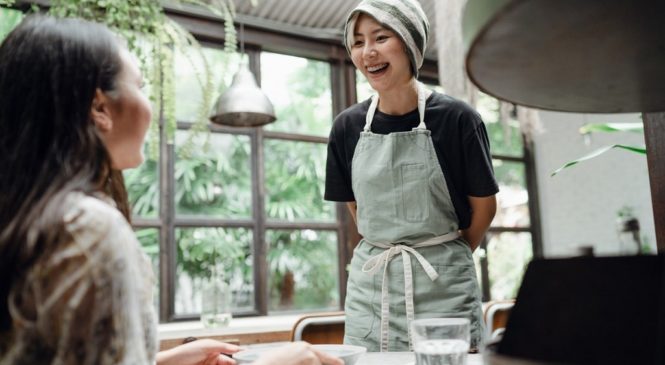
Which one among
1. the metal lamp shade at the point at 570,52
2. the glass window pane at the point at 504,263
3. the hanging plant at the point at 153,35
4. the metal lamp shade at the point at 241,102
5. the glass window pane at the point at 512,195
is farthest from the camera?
the glass window pane at the point at 512,195

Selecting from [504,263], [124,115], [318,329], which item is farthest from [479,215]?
[504,263]

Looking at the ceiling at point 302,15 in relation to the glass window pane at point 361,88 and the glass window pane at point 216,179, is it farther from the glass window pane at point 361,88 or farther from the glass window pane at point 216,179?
the glass window pane at point 216,179

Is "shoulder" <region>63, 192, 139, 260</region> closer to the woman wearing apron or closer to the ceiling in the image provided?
the woman wearing apron

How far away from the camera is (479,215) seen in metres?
1.62

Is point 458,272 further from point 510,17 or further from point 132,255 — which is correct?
point 510,17

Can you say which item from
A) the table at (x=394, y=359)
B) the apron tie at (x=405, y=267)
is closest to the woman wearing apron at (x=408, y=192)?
the apron tie at (x=405, y=267)

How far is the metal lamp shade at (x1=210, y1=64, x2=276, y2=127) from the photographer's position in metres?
3.19

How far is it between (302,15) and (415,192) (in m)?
3.12

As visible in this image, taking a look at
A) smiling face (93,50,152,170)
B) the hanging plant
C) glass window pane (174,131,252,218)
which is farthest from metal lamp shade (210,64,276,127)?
smiling face (93,50,152,170)

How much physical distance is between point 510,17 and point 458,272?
3.65 feet

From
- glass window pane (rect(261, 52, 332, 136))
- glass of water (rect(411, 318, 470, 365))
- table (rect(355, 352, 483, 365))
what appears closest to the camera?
glass of water (rect(411, 318, 470, 365))

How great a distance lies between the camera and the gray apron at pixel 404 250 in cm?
A: 151

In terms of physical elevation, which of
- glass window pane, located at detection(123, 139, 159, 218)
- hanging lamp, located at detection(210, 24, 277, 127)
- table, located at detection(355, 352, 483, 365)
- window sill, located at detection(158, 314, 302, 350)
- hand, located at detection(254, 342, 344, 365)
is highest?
hanging lamp, located at detection(210, 24, 277, 127)

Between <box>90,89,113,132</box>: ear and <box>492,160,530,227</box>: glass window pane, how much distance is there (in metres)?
5.09
